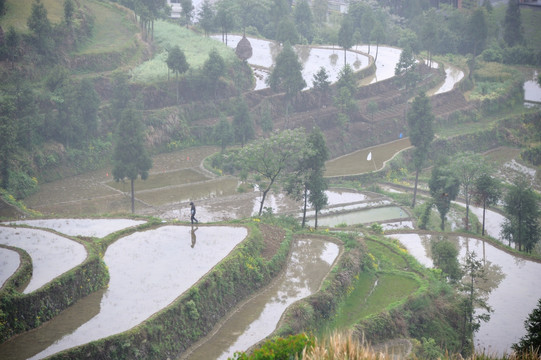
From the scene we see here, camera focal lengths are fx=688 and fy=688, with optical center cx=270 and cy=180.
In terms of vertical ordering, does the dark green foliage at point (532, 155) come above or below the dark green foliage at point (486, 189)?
below

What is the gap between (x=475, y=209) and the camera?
163 ft

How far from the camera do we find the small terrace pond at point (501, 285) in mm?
31312

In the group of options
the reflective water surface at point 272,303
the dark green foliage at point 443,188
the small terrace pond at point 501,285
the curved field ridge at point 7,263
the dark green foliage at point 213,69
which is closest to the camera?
the curved field ridge at point 7,263

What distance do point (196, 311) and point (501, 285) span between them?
710 inches

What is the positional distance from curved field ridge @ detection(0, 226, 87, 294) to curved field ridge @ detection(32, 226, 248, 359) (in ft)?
5.17

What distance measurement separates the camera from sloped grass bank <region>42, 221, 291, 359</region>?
21672 millimetres

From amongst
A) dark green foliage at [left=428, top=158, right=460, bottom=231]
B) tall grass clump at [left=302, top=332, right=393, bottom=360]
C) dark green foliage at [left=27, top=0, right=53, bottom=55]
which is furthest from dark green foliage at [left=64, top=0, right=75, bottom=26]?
tall grass clump at [left=302, top=332, right=393, bottom=360]

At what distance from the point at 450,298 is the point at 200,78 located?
3277 cm

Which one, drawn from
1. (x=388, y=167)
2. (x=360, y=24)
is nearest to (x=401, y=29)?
(x=360, y=24)

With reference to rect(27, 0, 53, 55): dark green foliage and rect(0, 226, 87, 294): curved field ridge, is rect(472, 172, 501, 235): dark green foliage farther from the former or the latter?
rect(27, 0, 53, 55): dark green foliage

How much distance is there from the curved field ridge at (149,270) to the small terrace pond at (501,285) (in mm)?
12027

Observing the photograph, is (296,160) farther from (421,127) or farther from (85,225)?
(421,127)

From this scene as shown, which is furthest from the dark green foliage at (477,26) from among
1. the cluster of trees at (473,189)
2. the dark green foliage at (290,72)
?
the cluster of trees at (473,189)

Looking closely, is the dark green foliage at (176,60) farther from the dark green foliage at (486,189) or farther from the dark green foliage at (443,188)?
the dark green foliage at (486,189)
